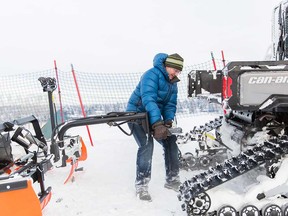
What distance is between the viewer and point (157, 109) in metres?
3.79

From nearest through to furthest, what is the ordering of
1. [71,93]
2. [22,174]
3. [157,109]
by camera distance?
[22,174]
[157,109]
[71,93]

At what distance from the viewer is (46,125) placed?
8.78m

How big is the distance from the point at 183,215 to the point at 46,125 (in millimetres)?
6242

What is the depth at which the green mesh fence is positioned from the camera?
30.5 ft

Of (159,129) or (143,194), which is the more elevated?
(159,129)

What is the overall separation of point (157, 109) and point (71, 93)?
19.3 feet

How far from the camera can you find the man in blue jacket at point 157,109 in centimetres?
383

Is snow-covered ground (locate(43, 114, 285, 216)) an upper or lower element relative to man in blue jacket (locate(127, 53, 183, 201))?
lower

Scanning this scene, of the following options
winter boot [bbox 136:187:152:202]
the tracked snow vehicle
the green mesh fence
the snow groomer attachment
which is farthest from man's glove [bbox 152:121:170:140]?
the green mesh fence

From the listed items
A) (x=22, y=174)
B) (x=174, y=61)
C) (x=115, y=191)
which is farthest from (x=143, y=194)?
(x=174, y=61)

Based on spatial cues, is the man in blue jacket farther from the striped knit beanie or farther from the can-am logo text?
the can-am logo text

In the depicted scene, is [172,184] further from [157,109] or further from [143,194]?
[157,109]

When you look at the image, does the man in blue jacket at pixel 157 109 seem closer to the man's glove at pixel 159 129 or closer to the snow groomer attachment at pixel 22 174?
the man's glove at pixel 159 129

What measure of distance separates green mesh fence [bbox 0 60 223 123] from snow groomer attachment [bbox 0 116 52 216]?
4723mm
